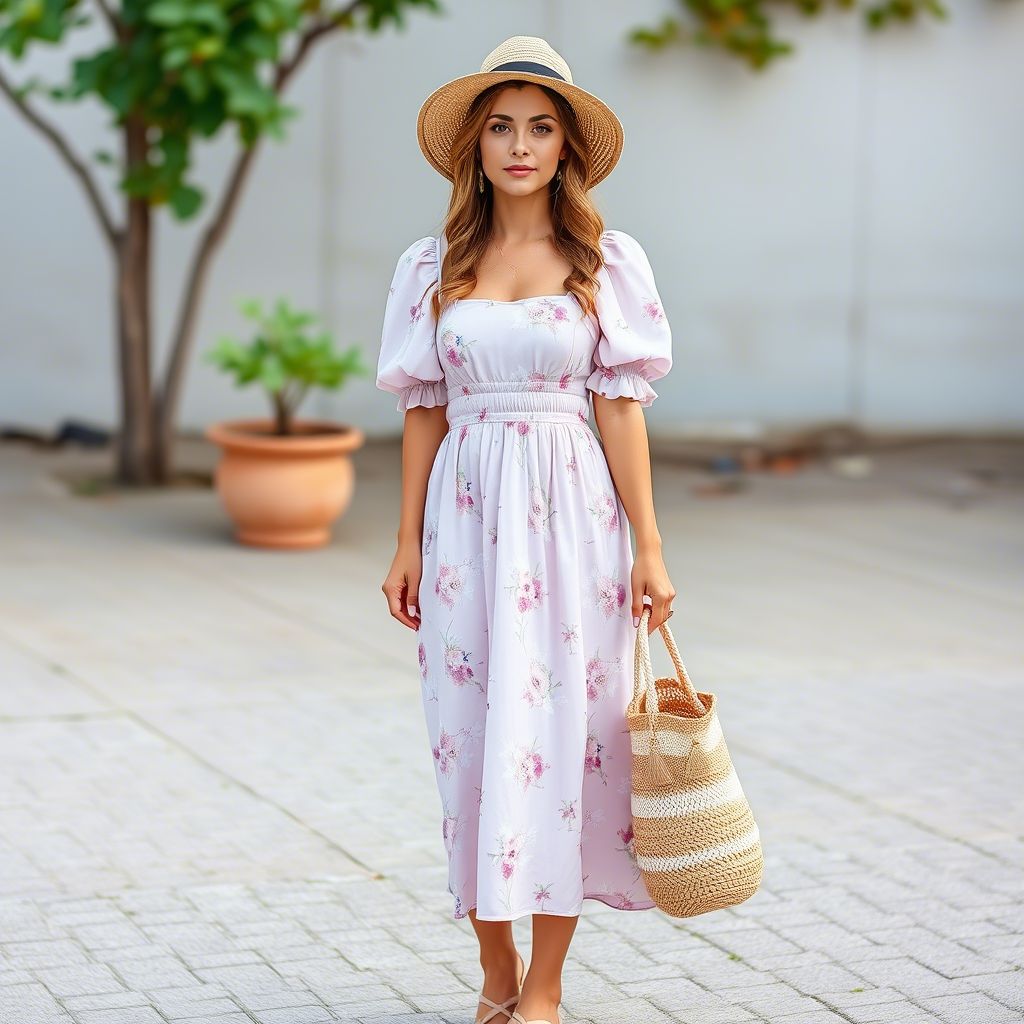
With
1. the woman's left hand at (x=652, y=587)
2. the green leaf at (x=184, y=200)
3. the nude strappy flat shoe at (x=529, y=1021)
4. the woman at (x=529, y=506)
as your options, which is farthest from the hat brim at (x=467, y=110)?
the green leaf at (x=184, y=200)

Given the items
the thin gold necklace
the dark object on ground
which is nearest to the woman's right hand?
the thin gold necklace

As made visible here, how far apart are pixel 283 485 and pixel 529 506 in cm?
497

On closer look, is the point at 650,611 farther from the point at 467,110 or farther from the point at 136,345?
the point at 136,345

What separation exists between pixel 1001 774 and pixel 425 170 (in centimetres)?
715

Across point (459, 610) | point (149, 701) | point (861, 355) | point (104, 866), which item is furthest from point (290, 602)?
point (861, 355)

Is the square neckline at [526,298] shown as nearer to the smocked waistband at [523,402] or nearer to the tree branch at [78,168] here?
the smocked waistband at [523,402]

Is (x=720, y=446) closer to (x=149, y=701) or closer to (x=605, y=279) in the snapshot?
(x=149, y=701)

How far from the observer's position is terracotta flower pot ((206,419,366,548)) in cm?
823

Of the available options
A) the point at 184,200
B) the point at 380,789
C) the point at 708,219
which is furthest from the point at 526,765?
the point at 708,219

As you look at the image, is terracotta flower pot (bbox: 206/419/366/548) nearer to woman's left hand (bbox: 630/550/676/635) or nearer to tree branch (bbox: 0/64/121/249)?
tree branch (bbox: 0/64/121/249)

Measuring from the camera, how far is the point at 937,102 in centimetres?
1241

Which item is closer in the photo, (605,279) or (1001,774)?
(605,279)

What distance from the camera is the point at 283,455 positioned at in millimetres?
8234

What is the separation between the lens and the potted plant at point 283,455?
27.0 ft
